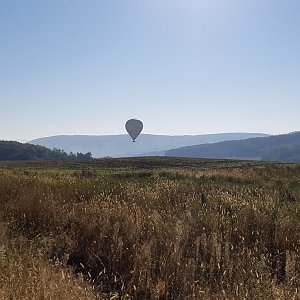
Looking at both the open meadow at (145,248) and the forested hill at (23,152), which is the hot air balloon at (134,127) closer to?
the forested hill at (23,152)

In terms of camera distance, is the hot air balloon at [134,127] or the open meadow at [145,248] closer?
the open meadow at [145,248]

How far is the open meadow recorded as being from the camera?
4.73 meters

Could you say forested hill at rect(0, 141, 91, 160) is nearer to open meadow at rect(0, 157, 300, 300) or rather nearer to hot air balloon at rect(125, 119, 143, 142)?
hot air balloon at rect(125, 119, 143, 142)

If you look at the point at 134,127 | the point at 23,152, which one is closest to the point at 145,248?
the point at 134,127

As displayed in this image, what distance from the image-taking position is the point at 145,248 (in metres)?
5.60

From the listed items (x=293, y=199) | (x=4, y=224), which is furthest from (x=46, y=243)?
(x=293, y=199)

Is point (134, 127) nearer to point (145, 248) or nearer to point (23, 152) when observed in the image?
point (23, 152)

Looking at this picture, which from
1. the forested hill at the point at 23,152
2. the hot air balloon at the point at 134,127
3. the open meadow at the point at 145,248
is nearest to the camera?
the open meadow at the point at 145,248

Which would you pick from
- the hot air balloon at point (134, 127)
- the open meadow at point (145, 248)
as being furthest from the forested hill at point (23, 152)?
the open meadow at point (145, 248)

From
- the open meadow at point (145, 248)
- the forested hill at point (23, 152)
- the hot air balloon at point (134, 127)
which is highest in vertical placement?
the hot air balloon at point (134, 127)

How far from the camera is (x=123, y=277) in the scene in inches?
213

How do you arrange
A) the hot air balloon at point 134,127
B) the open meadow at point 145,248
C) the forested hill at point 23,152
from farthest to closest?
the forested hill at point 23,152
the hot air balloon at point 134,127
the open meadow at point 145,248

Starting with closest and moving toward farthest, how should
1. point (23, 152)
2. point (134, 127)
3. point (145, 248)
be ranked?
point (145, 248) → point (134, 127) → point (23, 152)

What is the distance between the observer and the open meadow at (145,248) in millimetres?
4734
